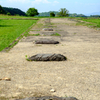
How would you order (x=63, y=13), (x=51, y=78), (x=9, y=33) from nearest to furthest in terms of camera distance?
1. (x=51, y=78)
2. (x=9, y=33)
3. (x=63, y=13)

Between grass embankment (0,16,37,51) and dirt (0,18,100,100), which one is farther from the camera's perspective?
grass embankment (0,16,37,51)

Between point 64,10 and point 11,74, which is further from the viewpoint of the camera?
point 64,10

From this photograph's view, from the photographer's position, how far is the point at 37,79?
4441 millimetres

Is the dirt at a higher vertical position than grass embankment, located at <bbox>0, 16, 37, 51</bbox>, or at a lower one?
higher

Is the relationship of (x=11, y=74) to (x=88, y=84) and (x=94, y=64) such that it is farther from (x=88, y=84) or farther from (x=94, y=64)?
(x=94, y=64)

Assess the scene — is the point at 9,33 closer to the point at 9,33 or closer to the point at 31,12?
the point at 9,33

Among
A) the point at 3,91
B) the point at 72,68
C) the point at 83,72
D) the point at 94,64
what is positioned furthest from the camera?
the point at 94,64

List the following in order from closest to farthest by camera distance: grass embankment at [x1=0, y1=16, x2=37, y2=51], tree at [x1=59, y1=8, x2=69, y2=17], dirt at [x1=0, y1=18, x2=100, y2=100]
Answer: dirt at [x1=0, y1=18, x2=100, y2=100]
grass embankment at [x1=0, y1=16, x2=37, y2=51]
tree at [x1=59, y1=8, x2=69, y2=17]

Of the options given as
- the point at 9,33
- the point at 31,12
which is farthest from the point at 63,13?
the point at 9,33

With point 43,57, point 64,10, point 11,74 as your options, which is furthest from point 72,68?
point 64,10

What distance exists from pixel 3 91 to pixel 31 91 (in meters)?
0.59

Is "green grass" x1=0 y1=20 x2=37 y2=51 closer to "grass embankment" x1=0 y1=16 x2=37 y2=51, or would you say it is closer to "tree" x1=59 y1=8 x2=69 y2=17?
"grass embankment" x1=0 y1=16 x2=37 y2=51

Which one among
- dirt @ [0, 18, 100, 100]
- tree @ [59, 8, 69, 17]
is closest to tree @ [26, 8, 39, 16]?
tree @ [59, 8, 69, 17]

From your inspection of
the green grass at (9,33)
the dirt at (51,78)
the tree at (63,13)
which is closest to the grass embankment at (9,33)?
the green grass at (9,33)
